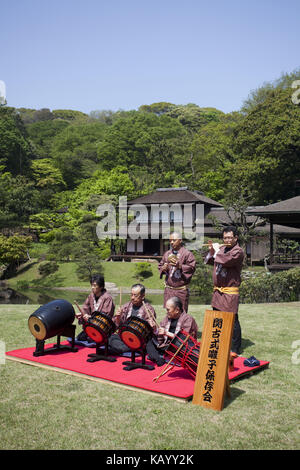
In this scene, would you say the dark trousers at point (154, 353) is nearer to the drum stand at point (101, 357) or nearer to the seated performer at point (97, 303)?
the drum stand at point (101, 357)

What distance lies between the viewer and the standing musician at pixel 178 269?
6.68 m

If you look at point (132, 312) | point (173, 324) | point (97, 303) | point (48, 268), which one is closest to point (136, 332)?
point (173, 324)

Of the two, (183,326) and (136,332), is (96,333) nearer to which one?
(136,332)

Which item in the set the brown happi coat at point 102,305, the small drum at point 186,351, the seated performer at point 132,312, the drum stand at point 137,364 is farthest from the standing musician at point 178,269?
the small drum at point 186,351

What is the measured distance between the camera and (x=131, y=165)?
48125 millimetres

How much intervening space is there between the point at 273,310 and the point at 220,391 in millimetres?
7176

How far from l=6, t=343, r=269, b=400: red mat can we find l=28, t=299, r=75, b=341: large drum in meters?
0.37

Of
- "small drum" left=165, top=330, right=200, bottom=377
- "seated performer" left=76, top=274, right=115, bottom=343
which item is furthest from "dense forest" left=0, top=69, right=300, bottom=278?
"small drum" left=165, top=330, right=200, bottom=377

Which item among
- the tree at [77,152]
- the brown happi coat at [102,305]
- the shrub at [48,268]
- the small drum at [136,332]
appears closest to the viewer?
the small drum at [136,332]

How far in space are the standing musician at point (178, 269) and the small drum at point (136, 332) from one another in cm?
126

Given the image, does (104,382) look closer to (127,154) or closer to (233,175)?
(233,175)

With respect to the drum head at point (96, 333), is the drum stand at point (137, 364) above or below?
below

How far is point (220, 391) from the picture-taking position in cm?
437

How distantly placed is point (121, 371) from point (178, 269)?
1.92 metres
